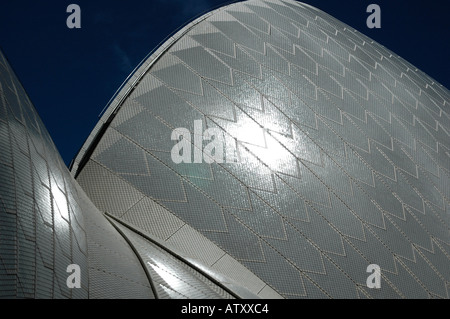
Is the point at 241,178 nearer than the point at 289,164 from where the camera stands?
Yes

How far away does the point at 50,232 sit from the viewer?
709cm

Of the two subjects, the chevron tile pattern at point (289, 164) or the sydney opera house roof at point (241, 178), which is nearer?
the sydney opera house roof at point (241, 178)

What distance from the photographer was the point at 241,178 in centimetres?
1267

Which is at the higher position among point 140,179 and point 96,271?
point 140,179

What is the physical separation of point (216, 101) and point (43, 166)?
268 inches

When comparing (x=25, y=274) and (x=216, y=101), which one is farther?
(x=216, y=101)

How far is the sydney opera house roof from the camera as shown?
8.34 m

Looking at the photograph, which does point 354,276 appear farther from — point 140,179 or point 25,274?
point 25,274

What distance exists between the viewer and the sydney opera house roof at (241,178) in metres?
8.34

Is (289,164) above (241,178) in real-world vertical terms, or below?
above

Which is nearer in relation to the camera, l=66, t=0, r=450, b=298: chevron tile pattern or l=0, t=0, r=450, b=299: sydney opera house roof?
l=0, t=0, r=450, b=299: sydney opera house roof
